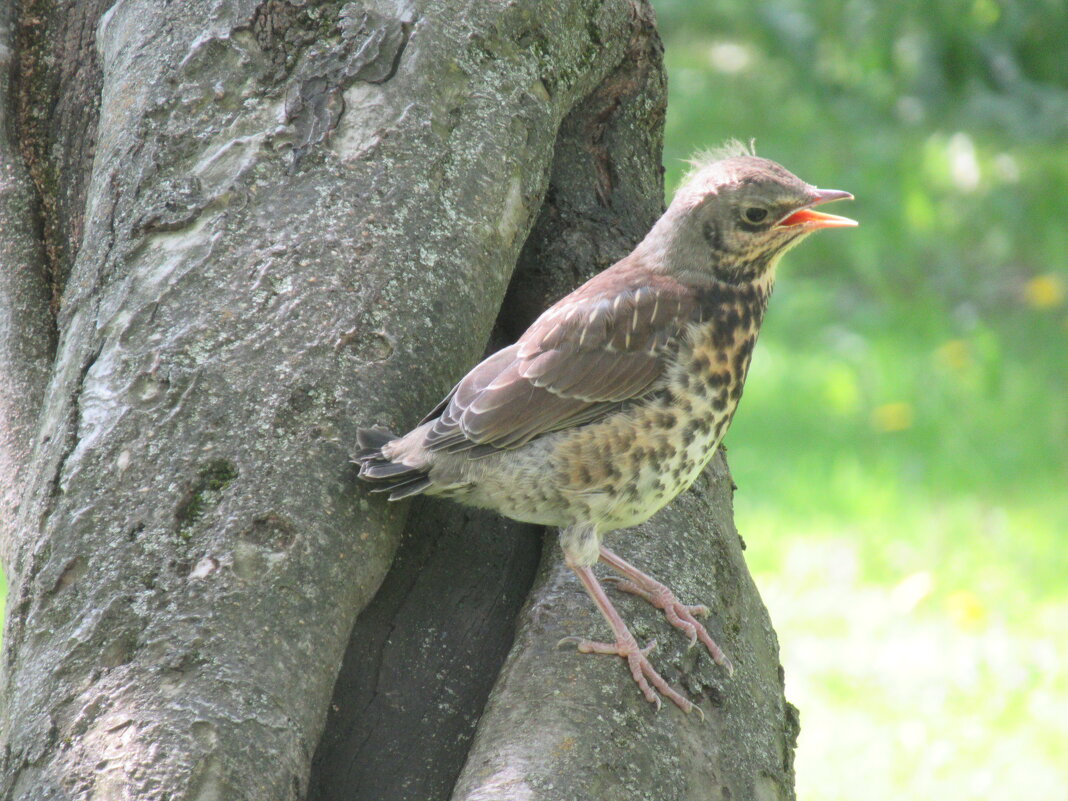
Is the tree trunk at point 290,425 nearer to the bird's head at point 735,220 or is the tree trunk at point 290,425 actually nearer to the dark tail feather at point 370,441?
the dark tail feather at point 370,441

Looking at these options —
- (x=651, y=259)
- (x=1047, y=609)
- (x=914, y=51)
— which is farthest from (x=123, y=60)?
(x=914, y=51)

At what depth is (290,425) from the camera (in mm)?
2832

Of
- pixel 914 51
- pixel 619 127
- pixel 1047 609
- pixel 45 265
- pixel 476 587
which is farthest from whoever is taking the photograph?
pixel 914 51

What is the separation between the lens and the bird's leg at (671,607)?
3.09 meters

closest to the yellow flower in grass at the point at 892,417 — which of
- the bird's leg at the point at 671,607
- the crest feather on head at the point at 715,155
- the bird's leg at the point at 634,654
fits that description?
the crest feather on head at the point at 715,155

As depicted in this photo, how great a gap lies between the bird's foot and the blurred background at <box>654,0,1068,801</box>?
255 cm

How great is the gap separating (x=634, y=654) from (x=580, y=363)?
Result: 699 millimetres

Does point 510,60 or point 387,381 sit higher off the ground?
point 510,60

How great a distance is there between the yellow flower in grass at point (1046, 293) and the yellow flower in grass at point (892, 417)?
1939 millimetres

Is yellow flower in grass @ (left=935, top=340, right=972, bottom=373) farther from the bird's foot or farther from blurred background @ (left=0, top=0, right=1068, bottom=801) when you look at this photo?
the bird's foot

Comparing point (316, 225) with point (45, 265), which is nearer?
point (316, 225)

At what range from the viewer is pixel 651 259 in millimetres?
3273

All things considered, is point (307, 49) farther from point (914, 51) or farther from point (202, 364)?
point (914, 51)

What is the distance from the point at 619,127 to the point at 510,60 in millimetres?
642
